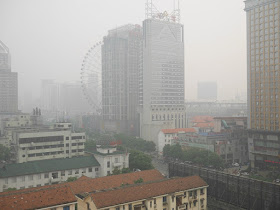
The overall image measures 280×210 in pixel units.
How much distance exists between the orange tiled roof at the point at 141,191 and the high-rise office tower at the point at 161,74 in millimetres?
49072

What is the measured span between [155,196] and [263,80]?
98.1ft

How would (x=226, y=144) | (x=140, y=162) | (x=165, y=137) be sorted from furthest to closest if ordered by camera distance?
(x=165, y=137)
(x=226, y=144)
(x=140, y=162)

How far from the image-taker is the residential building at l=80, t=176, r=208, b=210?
885 inches

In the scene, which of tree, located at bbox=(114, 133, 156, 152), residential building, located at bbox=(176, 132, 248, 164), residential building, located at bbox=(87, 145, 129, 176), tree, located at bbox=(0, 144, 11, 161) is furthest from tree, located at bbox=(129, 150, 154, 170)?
tree, located at bbox=(0, 144, 11, 161)

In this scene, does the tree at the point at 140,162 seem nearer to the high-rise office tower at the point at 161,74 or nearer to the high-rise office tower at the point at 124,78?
the high-rise office tower at the point at 161,74

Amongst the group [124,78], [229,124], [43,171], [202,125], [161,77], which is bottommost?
[43,171]

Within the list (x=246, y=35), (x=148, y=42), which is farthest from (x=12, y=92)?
(x=246, y=35)

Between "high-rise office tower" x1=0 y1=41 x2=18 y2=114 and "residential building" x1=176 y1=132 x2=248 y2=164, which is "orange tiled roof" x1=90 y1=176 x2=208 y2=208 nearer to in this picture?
"residential building" x1=176 y1=132 x2=248 y2=164

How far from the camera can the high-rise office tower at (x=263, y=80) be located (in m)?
44.0

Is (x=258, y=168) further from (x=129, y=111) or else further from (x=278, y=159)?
(x=129, y=111)

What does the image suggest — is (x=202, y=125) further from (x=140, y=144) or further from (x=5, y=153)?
(x=5, y=153)

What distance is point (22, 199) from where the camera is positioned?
65.5ft

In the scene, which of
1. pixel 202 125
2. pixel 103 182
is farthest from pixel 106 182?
pixel 202 125

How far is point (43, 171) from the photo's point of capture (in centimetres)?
3584
